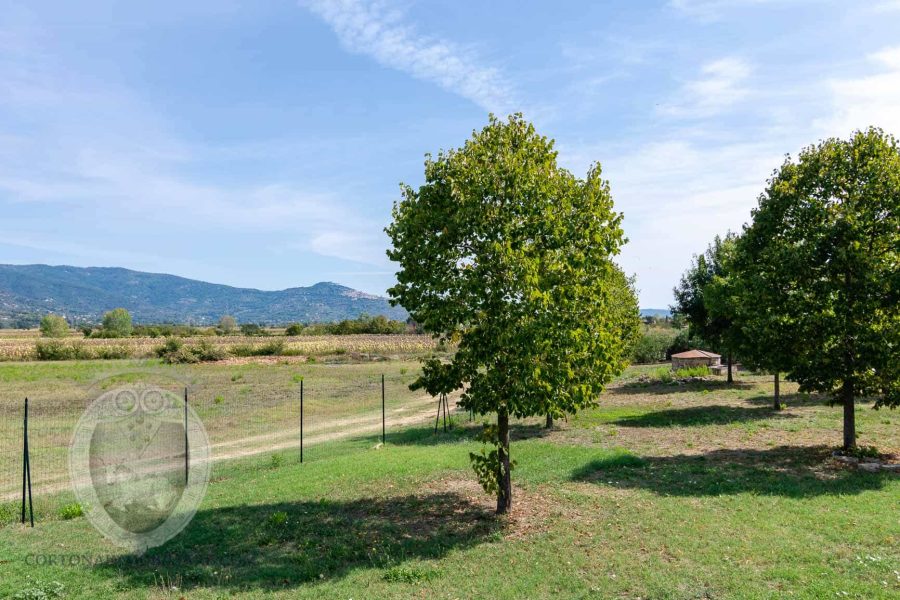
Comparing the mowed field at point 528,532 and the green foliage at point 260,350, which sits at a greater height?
the mowed field at point 528,532

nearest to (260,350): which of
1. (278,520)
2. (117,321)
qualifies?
(278,520)

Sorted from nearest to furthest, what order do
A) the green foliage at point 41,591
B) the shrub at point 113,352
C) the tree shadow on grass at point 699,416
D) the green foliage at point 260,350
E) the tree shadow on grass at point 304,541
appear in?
1. the green foliage at point 41,591
2. the tree shadow on grass at point 304,541
3. the tree shadow on grass at point 699,416
4. the shrub at point 113,352
5. the green foliage at point 260,350

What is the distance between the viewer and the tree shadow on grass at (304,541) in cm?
809

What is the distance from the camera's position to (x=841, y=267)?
46.1ft

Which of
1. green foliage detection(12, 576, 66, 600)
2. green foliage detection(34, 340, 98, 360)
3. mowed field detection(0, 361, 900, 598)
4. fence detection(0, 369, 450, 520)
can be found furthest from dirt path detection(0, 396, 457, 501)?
green foliage detection(34, 340, 98, 360)

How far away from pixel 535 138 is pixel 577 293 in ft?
10.4

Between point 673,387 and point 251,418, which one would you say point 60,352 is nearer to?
point 251,418

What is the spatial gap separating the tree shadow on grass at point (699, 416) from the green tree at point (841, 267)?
6314 mm

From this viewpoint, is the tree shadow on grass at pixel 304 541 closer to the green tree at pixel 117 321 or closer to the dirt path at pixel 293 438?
the dirt path at pixel 293 438

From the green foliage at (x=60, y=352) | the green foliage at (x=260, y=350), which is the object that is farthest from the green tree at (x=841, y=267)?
the green foliage at (x=60, y=352)

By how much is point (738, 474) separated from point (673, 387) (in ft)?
71.5

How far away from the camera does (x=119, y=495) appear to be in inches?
457

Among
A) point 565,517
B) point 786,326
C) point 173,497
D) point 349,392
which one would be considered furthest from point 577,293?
point 349,392

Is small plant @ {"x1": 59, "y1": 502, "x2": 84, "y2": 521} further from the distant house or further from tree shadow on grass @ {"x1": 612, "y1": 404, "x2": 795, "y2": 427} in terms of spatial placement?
the distant house
